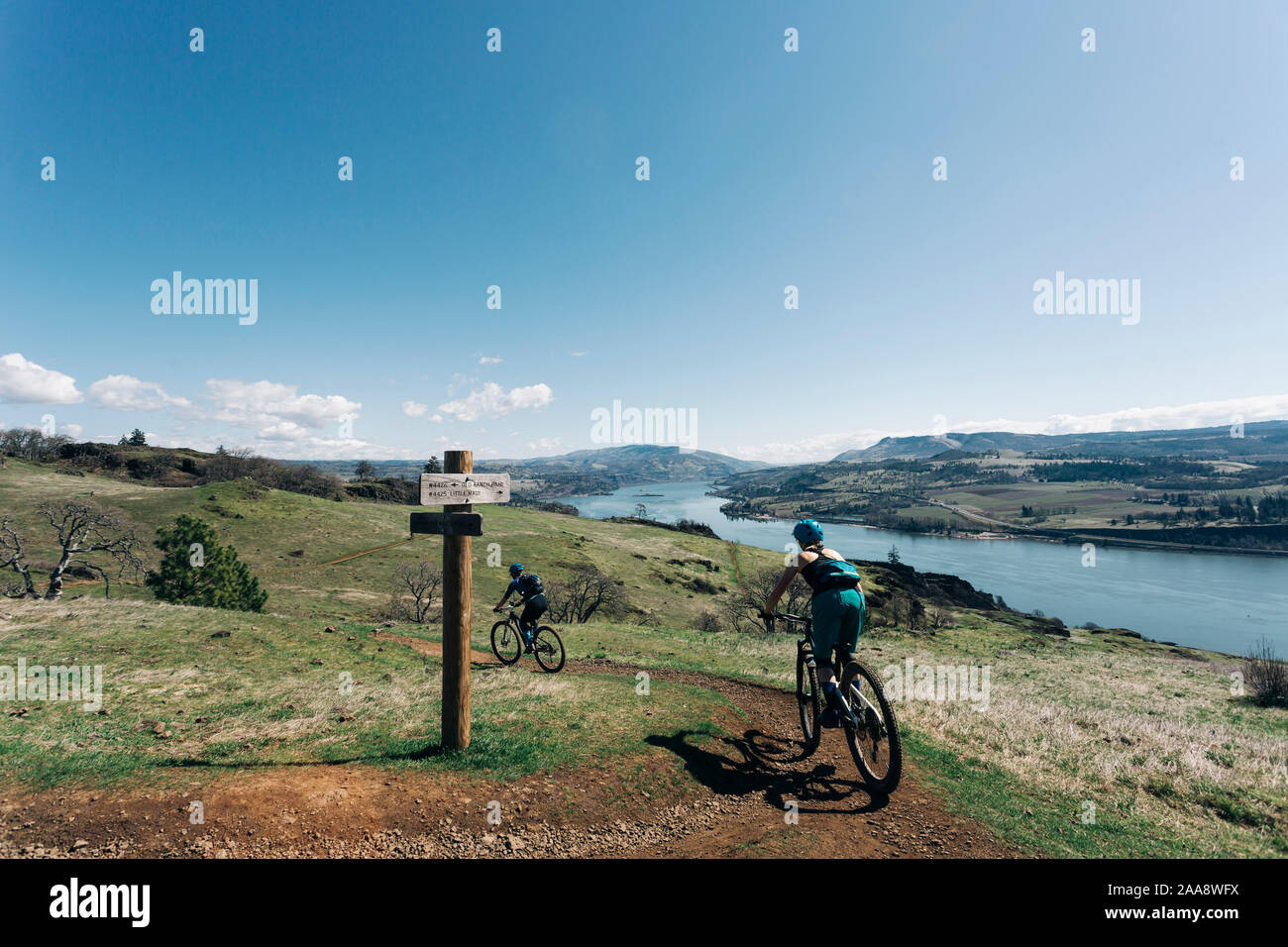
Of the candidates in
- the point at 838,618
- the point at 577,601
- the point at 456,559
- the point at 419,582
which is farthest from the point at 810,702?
the point at 419,582

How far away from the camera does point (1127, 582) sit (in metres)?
116

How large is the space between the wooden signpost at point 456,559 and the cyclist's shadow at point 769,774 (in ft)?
10.1

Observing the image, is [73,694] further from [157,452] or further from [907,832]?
[157,452]

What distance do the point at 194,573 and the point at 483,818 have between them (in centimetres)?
2623

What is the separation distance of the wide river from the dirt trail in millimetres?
108990

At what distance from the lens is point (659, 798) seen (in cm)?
643

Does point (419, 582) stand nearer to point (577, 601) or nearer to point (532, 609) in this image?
point (577, 601)

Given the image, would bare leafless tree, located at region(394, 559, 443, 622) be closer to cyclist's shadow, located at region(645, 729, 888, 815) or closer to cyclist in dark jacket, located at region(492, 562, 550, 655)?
cyclist in dark jacket, located at region(492, 562, 550, 655)

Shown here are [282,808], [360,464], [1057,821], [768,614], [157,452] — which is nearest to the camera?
[282,808]

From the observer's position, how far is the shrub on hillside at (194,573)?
22.8 meters

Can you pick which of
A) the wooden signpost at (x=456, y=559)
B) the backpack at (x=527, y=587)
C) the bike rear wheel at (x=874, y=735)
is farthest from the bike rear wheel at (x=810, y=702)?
the backpack at (x=527, y=587)

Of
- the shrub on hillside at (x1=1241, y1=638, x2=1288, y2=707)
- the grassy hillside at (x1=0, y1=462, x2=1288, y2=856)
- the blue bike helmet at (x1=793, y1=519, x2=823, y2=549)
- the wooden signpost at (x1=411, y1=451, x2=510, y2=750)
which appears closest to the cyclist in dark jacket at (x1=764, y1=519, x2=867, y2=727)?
the blue bike helmet at (x1=793, y1=519, x2=823, y2=549)
